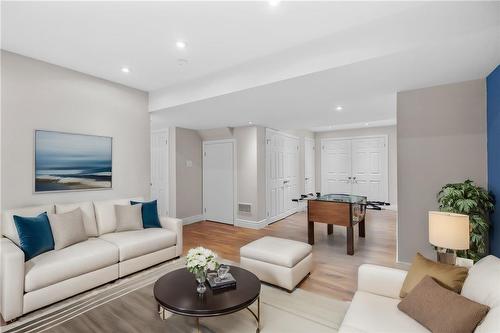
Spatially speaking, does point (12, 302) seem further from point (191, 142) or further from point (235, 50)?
point (191, 142)

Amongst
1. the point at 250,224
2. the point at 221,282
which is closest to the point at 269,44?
the point at 221,282

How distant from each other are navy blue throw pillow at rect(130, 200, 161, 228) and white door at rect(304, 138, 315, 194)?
499 cm

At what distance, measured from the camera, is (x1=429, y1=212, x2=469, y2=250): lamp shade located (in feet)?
5.97

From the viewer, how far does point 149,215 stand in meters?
3.62

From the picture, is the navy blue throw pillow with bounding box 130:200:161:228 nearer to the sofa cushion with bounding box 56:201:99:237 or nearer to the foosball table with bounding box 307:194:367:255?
the sofa cushion with bounding box 56:201:99:237

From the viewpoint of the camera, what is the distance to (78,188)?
342cm

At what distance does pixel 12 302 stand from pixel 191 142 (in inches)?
174

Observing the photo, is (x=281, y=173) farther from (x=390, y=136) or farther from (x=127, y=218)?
(x=127, y=218)

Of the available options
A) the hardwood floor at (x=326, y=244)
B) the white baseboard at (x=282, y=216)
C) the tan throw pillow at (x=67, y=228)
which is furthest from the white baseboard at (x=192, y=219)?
the tan throw pillow at (x=67, y=228)

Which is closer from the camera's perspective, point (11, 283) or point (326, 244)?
Result: point (11, 283)

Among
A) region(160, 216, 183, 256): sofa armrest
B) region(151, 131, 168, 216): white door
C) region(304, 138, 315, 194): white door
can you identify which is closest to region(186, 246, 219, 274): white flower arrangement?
region(160, 216, 183, 256): sofa armrest

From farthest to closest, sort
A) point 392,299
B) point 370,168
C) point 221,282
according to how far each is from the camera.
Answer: point 370,168, point 221,282, point 392,299

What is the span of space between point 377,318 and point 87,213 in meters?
3.40

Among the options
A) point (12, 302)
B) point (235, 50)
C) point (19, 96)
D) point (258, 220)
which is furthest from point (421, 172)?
point (19, 96)
